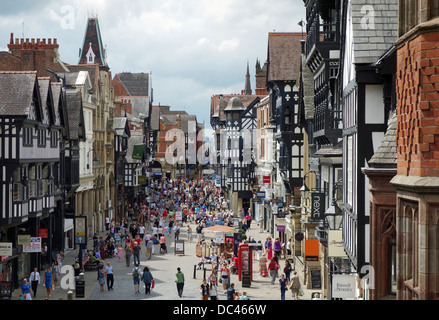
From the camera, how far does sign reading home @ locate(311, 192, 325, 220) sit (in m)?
29.6

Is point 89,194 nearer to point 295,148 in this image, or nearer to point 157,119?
point 295,148

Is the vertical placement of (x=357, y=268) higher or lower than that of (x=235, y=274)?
higher

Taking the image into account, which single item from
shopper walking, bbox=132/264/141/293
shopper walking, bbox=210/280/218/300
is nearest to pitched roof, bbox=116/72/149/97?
shopper walking, bbox=132/264/141/293

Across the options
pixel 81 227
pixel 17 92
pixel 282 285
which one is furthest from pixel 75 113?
pixel 282 285

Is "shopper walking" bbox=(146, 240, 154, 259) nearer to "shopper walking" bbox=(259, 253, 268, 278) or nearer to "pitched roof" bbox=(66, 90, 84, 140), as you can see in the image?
"pitched roof" bbox=(66, 90, 84, 140)

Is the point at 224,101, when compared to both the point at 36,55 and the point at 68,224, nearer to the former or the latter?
the point at 36,55

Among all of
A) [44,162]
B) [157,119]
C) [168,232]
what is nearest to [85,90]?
[168,232]

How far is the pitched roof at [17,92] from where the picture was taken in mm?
31250

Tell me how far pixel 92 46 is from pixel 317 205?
55.8 metres

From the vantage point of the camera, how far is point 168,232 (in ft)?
187

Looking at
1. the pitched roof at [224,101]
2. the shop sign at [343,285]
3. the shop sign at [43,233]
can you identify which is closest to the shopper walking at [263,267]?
the shop sign at [43,233]

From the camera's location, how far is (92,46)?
8119cm

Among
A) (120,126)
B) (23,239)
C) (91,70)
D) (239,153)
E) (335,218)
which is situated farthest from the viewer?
(239,153)
